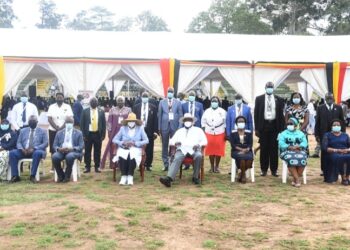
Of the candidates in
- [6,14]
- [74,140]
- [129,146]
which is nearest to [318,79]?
[129,146]

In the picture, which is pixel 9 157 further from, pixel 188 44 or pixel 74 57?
pixel 188 44

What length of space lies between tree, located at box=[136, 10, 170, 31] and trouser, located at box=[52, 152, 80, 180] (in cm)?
6726

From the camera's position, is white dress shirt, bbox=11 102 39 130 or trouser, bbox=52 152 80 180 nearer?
trouser, bbox=52 152 80 180

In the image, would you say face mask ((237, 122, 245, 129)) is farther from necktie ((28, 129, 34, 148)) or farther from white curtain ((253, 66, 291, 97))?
white curtain ((253, 66, 291, 97))

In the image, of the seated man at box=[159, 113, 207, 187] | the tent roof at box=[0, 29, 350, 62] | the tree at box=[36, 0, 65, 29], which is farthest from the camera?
the tree at box=[36, 0, 65, 29]

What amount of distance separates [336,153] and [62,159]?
4423mm

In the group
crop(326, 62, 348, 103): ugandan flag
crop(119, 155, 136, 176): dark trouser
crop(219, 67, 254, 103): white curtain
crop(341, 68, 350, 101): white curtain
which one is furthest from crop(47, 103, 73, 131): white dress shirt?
crop(341, 68, 350, 101): white curtain

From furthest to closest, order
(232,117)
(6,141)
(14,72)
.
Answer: (14,72) → (232,117) → (6,141)

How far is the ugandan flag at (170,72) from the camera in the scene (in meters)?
11.3

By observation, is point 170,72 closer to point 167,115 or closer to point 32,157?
point 167,115

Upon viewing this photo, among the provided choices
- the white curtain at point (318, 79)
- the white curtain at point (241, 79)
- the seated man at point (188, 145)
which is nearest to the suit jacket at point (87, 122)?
the seated man at point (188, 145)

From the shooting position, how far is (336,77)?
11.6 metres

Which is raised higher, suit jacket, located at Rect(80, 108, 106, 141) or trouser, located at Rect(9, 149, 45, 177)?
suit jacket, located at Rect(80, 108, 106, 141)

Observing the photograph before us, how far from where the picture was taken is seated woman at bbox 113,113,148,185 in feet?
24.2
